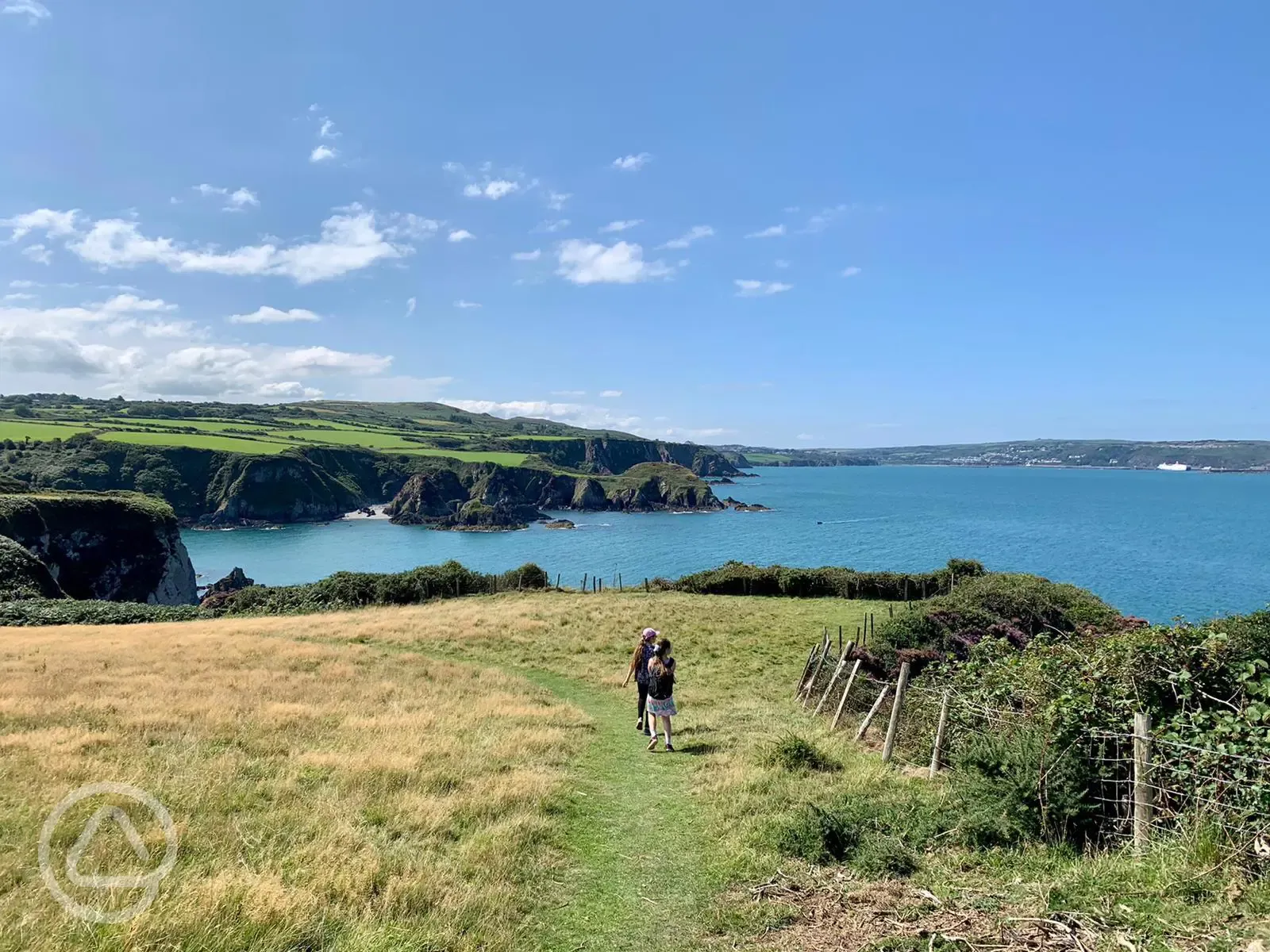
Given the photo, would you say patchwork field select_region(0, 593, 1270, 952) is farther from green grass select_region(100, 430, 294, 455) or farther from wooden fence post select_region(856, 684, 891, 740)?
green grass select_region(100, 430, 294, 455)

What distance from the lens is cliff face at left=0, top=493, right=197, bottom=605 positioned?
81.1m

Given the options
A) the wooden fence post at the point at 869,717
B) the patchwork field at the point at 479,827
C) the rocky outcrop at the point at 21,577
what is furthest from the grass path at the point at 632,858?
the rocky outcrop at the point at 21,577

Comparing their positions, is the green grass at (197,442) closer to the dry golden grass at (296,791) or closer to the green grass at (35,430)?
the green grass at (35,430)

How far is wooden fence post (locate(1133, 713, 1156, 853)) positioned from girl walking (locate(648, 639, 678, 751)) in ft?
26.2

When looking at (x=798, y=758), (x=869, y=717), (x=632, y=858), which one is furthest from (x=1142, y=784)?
(x=869, y=717)

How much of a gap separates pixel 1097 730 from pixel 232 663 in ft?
71.1

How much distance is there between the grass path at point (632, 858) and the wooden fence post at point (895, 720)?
3.58 meters

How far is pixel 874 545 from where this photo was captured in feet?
366

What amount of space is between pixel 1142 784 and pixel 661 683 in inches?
328

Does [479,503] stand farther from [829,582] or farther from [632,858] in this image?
[632,858]

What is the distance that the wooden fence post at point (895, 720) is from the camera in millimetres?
12250

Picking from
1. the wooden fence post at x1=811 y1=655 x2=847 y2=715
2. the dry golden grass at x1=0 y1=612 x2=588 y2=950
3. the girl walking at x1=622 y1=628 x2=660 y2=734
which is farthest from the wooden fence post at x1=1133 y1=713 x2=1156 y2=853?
the wooden fence post at x1=811 y1=655 x2=847 y2=715

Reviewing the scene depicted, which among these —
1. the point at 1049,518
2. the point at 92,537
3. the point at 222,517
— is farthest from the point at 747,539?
the point at 222,517

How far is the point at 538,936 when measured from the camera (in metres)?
6.50
